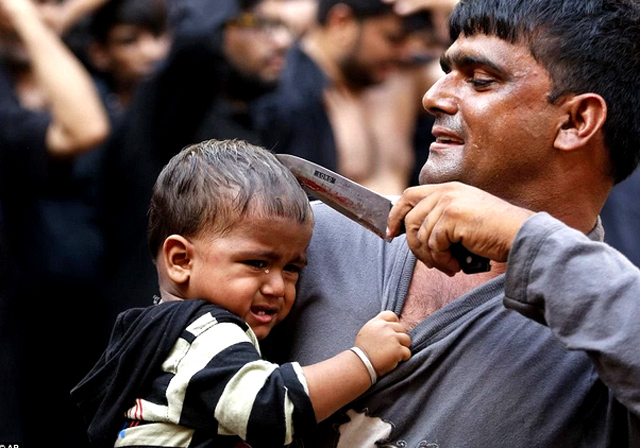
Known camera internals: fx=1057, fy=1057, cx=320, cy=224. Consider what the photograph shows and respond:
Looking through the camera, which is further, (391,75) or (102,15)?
(391,75)

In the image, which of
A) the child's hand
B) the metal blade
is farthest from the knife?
the child's hand

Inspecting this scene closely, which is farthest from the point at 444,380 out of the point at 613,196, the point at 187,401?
the point at 613,196

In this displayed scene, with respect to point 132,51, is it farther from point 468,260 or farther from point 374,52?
point 468,260

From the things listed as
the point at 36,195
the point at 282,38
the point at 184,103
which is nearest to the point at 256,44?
the point at 282,38

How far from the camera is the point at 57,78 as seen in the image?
15.3 feet

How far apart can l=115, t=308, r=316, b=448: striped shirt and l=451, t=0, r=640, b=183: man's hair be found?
0.99 m

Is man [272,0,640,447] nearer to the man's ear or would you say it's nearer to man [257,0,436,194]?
the man's ear

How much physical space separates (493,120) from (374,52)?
2916mm

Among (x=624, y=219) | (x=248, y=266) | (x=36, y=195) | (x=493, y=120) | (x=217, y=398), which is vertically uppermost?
(x=493, y=120)

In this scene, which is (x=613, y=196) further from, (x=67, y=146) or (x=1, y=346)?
(x=1, y=346)

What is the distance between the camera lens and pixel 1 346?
4.53 metres

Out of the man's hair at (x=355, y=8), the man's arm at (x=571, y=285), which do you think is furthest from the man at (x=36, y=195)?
the man's arm at (x=571, y=285)

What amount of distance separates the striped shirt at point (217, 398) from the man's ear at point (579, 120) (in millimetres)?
910

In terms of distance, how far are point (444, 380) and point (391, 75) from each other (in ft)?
11.0
